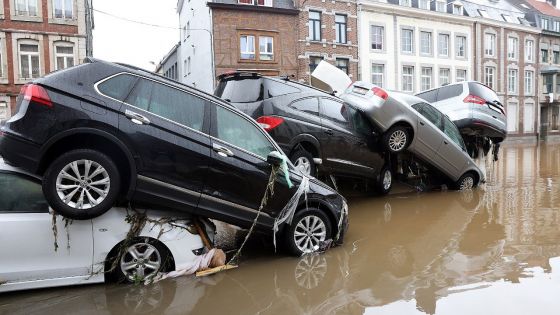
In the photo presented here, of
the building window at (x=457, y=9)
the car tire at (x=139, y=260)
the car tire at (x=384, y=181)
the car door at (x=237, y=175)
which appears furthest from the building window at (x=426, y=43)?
the car tire at (x=139, y=260)

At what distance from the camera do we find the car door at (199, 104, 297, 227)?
4.82 metres

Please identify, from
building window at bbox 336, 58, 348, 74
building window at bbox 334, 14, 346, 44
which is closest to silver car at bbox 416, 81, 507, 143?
building window at bbox 336, 58, 348, 74

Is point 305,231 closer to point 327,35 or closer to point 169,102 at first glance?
point 169,102

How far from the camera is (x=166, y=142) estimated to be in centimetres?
452

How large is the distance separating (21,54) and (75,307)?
21.9m

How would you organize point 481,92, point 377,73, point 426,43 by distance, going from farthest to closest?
1. point 426,43
2. point 377,73
3. point 481,92

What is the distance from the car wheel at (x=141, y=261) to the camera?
177 inches

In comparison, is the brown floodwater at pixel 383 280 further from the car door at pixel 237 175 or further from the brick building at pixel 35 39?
the brick building at pixel 35 39

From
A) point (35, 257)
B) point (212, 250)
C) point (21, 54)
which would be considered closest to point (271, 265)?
point (212, 250)

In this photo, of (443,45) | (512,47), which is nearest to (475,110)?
(443,45)

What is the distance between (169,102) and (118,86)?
529 mm

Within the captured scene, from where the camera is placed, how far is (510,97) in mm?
37625

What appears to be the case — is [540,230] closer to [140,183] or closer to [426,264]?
[426,264]

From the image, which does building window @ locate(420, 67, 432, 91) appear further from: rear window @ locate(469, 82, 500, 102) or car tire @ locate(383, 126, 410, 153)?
car tire @ locate(383, 126, 410, 153)
